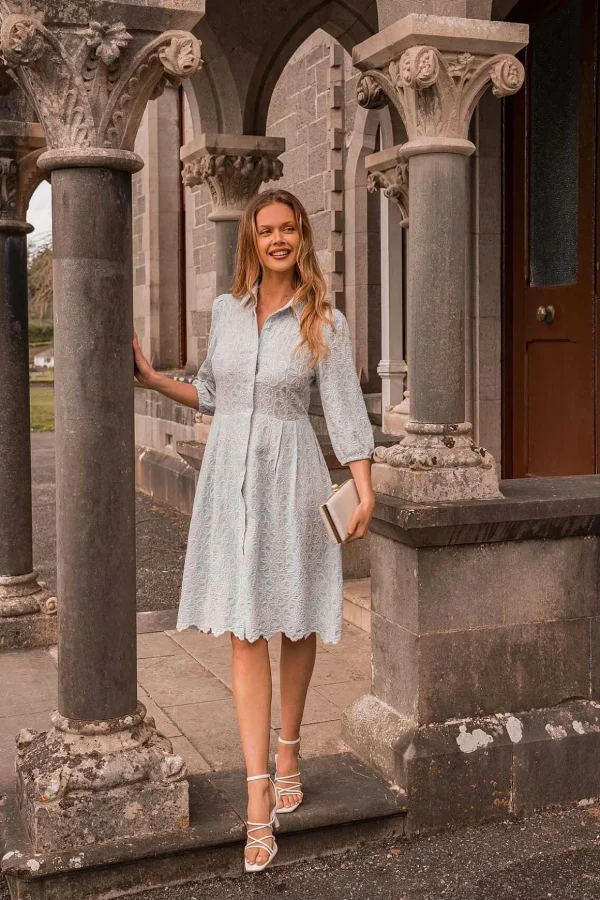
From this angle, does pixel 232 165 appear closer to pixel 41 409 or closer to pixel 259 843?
pixel 259 843

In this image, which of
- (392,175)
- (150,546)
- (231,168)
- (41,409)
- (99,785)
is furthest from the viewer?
(41,409)

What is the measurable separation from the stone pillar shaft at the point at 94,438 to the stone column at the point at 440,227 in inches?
40.6

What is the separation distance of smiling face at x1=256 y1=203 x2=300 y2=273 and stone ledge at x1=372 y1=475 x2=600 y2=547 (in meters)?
0.91

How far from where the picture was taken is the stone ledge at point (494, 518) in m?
3.79

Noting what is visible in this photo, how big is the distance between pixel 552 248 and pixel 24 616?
3.62 metres

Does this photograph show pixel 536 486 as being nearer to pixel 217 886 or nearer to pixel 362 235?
pixel 217 886

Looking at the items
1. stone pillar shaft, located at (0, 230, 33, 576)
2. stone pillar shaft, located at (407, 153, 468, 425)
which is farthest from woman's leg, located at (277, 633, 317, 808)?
stone pillar shaft, located at (0, 230, 33, 576)

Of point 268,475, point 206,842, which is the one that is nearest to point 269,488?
point 268,475

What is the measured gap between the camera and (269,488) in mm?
3477

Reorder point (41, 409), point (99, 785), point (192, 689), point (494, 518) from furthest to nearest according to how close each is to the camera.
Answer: point (41, 409)
point (192, 689)
point (494, 518)
point (99, 785)

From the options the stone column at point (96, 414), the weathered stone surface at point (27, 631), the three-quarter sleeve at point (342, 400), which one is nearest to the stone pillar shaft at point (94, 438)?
the stone column at point (96, 414)

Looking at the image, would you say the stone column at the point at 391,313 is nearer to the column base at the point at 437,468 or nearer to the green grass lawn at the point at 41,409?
the column base at the point at 437,468

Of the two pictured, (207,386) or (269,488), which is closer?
(269,488)

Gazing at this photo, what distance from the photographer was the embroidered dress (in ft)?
11.3
